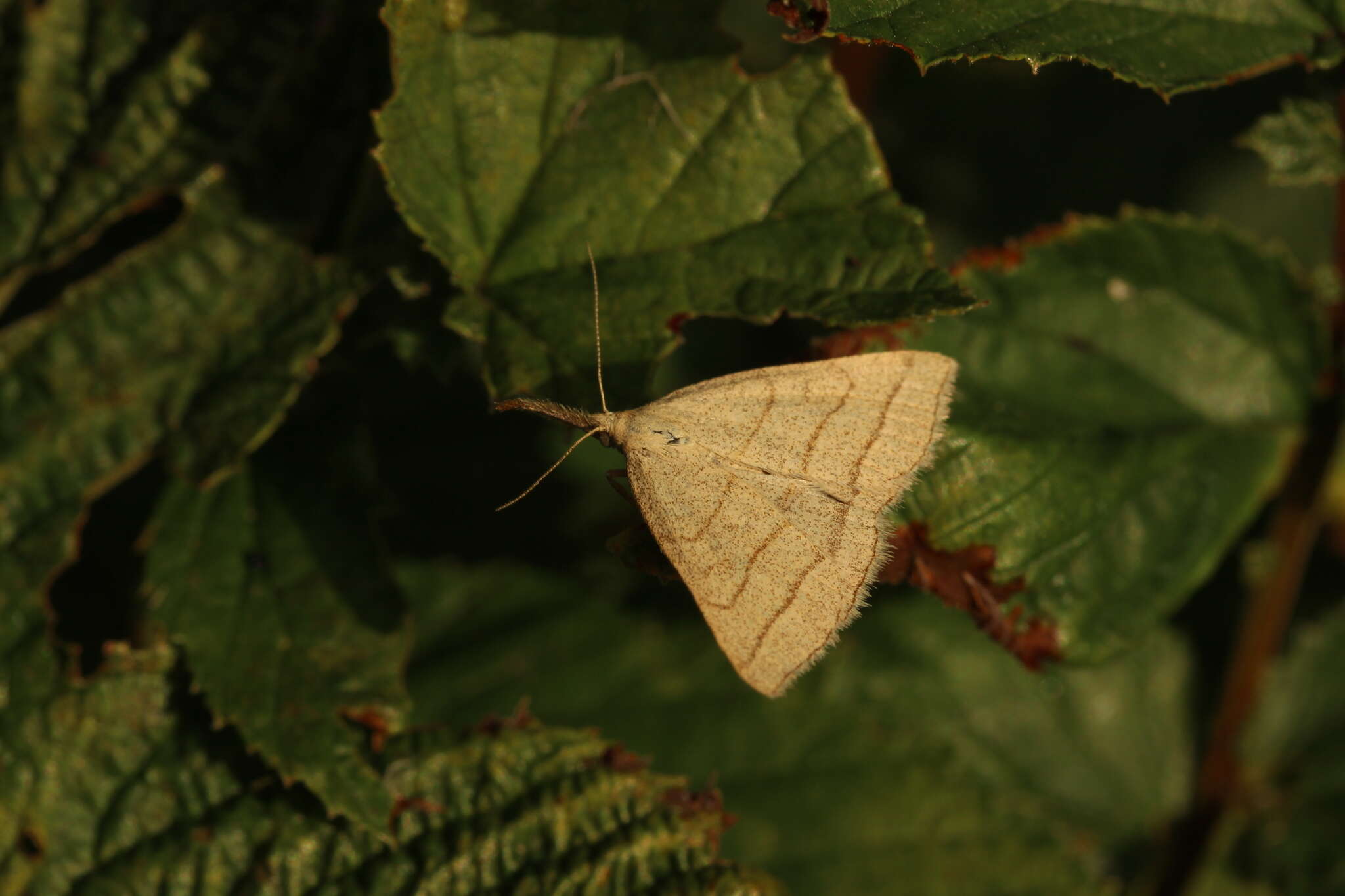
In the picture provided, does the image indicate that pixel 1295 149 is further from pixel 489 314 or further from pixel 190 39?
pixel 190 39

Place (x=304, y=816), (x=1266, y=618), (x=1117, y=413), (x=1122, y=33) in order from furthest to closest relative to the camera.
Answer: (x=1266, y=618) → (x=1117, y=413) → (x=304, y=816) → (x=1122, y=33)

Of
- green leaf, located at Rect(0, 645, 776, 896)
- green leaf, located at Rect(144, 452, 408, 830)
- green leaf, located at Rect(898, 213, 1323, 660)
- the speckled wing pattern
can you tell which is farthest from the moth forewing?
green leaf, located at Rect(144, 452, 408, 830)

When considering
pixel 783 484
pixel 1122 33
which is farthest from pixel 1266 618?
pixel 1122 33

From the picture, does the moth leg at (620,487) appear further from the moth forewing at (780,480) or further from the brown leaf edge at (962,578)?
the brown leaf edge at (962,578)

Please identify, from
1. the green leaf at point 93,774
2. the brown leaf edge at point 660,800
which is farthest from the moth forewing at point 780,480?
the green leaf at point 93,774

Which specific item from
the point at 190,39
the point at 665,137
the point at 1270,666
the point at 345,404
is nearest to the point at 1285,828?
the point at 1270,666

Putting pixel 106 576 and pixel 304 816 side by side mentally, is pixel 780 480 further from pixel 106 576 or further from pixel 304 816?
pixel 106 576
